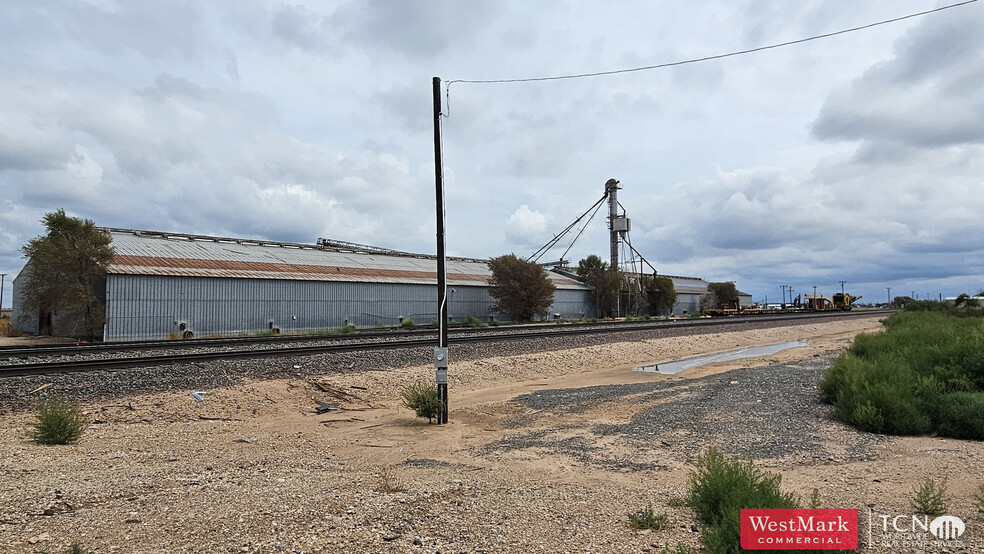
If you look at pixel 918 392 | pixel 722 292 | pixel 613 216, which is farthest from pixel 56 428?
pixel 722 292

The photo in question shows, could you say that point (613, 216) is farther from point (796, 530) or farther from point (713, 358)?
point (796, 530)

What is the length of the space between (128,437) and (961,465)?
13.6 metres

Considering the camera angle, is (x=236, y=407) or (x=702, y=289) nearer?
(x=236, y=407)

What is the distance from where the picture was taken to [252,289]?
125 ft

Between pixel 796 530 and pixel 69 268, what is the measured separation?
122ft

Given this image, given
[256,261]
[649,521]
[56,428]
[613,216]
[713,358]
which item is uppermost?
[613,216]

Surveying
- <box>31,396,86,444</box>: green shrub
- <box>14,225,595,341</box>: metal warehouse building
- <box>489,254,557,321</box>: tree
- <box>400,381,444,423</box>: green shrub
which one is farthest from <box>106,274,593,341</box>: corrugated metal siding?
<box>400,381,444,423</box>: green shrub

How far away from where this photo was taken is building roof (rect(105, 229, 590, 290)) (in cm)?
3516

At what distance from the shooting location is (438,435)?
37.3 ft

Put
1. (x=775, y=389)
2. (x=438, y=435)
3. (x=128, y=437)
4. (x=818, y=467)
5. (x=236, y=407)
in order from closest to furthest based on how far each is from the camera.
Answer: (x=818, y=467), (x=128, y=437), (x=438, y=435), (x=236, y=407), (x=775, y=389)

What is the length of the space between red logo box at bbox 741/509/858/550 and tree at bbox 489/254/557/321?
169ft

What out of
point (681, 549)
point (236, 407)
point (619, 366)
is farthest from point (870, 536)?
point (619, 366)

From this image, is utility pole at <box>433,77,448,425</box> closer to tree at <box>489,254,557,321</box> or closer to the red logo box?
the red logo box

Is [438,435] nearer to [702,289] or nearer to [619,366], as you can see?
[619,366]
